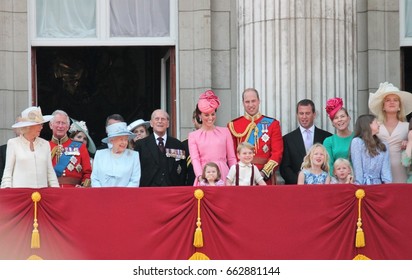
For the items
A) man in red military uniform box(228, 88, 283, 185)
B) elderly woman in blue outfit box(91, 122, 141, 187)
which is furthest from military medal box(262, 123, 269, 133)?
elderly woman in blue outfit box(91, 122, 141, 187)

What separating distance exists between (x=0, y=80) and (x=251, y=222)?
17.2 feet

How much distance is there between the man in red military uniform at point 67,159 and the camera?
57.4 feet

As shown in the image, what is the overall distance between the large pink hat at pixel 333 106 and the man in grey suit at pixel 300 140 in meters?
0.31

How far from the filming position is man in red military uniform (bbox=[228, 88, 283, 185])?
17312mm

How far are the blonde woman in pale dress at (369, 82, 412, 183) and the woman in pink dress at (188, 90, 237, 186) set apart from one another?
1838 mm

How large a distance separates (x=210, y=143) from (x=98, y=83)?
7379mm

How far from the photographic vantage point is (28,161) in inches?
648

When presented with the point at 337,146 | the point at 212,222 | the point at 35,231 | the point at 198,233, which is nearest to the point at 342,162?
the point at 337,146

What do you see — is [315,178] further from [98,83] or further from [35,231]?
[98,83]

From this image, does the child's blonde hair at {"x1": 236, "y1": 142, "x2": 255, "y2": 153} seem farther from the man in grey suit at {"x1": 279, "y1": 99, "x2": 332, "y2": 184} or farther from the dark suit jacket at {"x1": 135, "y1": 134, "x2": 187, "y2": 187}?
the dark suit jacket at {"x1": 135, "y1": 134, "x2": 187, "y2": 187}

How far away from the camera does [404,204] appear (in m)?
16.1

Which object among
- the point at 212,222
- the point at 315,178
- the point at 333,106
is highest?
the point at 333,106

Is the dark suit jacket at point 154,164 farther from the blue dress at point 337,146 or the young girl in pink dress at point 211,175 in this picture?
the blue dress at point 337,146

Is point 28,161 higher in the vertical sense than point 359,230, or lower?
higher
